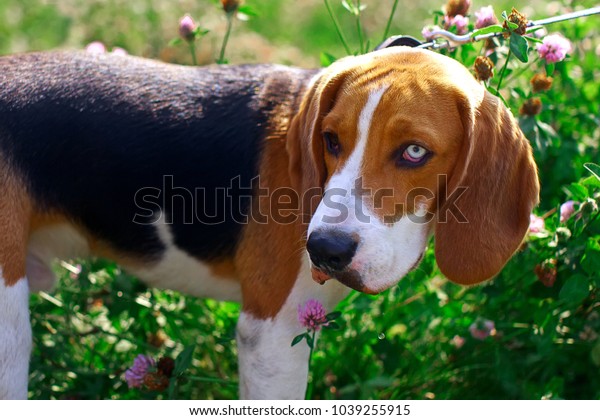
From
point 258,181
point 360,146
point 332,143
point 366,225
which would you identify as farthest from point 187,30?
point 366,225

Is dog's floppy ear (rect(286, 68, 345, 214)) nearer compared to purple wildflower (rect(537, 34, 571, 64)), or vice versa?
dog's floppy ear (rect(286, 68, 345, 214))

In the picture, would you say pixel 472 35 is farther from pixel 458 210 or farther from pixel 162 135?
pixel 162 135

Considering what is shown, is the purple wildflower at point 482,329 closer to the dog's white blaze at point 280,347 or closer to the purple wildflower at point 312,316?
the dog's white blaze at point 280,347

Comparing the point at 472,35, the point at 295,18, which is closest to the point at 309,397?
the point at 472,35

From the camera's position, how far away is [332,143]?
2.99 meters

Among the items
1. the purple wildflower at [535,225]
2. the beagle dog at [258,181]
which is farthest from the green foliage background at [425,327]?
the beagle dog at [258,181]

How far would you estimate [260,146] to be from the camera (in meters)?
3.34

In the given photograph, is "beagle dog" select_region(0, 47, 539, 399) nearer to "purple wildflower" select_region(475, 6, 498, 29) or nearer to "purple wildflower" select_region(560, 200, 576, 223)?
"purple wildflower" select_region(560, 200, 576, 223)

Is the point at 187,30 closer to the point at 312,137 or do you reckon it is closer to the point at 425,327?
the point at 312,137

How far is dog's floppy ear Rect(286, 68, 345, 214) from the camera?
304cm

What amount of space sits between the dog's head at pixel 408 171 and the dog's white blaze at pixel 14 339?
1.12 metres

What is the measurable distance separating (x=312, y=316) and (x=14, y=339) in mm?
1129

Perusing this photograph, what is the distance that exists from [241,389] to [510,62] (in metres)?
1.83

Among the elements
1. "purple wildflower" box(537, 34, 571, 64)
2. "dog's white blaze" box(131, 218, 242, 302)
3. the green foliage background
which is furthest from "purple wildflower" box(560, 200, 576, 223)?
"dog's white blaze" box(131, 218, 242, 302)
